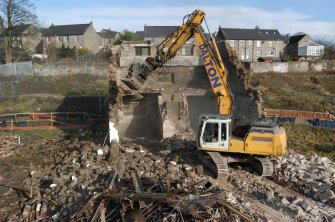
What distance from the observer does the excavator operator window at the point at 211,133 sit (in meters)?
13.3

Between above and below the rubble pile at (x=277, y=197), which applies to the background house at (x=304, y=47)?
above

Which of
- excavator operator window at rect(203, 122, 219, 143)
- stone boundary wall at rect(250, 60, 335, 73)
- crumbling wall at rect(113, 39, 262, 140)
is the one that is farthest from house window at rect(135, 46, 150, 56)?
stone boundary wall at rect(250, 60, 335, 73)

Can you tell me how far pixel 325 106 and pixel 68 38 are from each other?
136ft

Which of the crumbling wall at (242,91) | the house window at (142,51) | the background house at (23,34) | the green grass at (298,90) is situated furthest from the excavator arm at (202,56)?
the background house at (23,34)

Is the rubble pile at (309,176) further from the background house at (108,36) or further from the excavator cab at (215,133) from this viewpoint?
the background house at (108,36)

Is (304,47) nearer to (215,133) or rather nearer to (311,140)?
(311,140)

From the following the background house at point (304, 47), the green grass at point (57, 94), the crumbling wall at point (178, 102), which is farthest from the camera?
the background house at point (304, 47)

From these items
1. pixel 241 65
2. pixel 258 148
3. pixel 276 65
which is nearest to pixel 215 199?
pixel 258 148

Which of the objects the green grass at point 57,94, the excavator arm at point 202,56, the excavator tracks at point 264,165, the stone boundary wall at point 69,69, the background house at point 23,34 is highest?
the background house at point 23,34

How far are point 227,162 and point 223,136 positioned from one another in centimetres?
108

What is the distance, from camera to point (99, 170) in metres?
13.8

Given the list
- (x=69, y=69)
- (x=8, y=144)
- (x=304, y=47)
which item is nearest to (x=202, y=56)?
(x=8, y=144)

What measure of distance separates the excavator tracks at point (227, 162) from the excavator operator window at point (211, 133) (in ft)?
1.76

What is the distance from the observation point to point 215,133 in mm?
13289
